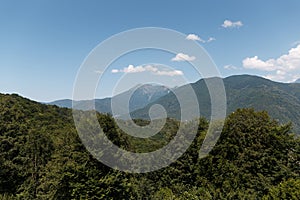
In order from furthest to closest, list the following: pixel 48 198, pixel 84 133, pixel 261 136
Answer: pixel 261 136 → pixel 48 198 → pixel 84 133

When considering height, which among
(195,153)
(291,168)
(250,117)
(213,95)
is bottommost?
(291,168)

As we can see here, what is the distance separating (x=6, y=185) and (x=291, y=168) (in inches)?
834

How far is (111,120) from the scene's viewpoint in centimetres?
1770

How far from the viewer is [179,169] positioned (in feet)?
67.7

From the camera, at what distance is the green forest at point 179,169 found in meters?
16.2

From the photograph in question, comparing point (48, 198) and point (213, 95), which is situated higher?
point (213, 95)

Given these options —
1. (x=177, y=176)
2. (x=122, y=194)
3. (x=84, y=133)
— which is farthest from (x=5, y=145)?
(x=177, y=176)

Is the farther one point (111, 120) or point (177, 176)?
point (177, 176)

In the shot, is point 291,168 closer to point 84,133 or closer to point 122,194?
point 122,194

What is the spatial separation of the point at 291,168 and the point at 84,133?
13414 mm

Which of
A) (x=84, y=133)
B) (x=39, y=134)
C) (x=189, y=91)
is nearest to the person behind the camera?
(x=189, y=91)

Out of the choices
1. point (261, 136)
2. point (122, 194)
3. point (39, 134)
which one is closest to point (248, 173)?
point (261, 136)

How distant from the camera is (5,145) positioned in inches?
937

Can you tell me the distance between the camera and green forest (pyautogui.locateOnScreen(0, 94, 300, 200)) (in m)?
16.2
